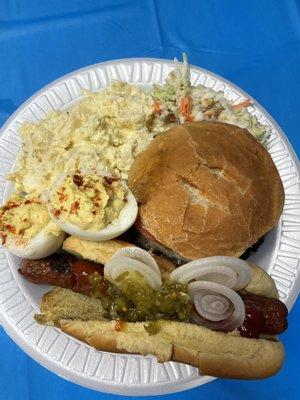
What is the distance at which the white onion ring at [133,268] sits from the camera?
1.98 metres

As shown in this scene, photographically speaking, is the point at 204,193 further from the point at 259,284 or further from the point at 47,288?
the point at 47,288

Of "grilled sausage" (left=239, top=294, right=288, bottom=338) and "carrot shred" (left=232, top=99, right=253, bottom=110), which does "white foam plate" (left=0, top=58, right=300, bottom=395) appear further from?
"grilled sausage" (left=239, top=294, right=288, bottom=338)

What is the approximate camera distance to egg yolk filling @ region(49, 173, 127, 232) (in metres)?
2.12

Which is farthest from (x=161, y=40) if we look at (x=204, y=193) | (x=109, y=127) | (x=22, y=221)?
(x=22, y=221)

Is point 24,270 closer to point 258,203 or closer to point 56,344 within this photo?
point 56,344

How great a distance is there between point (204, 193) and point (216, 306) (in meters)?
0.50

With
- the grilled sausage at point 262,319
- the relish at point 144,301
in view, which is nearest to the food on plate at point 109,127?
the relish at point 144,301

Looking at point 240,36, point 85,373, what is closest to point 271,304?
point 85,373

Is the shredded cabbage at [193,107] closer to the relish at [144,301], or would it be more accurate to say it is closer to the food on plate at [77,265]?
the food on plate at [77,265]

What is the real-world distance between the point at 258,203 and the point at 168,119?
794mm

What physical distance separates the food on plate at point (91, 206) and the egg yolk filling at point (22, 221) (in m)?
0.11

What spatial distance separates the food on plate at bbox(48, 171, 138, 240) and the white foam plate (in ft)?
1.62

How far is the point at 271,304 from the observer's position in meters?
2.07

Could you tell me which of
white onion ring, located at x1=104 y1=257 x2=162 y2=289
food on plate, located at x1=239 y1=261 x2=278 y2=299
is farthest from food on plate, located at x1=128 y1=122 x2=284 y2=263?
white onion ring, located at x1=104 y1=257 x2=162 y2=289
